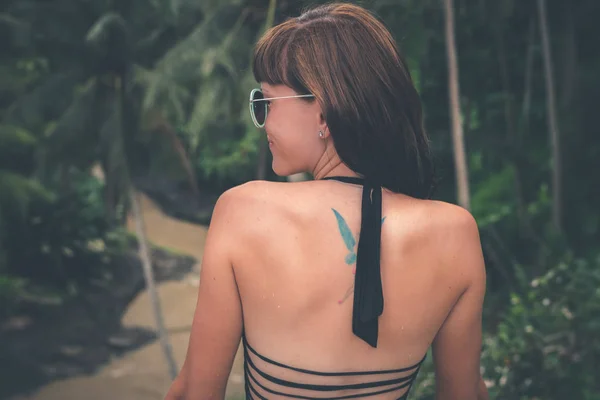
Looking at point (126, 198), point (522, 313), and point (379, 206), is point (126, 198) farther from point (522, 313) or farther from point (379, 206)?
point (379, 206)

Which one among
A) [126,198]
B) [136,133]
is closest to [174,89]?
[136,133]

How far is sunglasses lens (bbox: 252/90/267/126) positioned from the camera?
149cm

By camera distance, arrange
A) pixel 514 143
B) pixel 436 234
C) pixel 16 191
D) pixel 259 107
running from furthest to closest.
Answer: pixel 16 191 < pixel 514 143 < pixel 259 107 < pixel 436 234

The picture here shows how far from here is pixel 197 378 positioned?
1.42 m

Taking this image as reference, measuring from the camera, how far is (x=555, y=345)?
6621 mm

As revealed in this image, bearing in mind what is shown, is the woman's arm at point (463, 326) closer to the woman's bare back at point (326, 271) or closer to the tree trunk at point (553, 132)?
the woman's bare back at point (326, 271)

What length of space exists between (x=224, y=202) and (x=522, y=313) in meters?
6.39

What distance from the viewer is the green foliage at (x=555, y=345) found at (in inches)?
243

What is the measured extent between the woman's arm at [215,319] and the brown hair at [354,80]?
0.25 meters

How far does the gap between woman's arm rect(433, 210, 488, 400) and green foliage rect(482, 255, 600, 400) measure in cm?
484

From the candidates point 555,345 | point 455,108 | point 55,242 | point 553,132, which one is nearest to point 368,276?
point 555,345

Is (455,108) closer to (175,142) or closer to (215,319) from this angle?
(175,142)

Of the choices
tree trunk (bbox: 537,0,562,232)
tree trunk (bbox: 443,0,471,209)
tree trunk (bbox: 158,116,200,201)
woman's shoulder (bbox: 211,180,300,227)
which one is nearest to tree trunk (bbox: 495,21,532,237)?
tree trunk (bbox: 537,0,562,232)

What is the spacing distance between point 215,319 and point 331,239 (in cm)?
27
